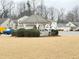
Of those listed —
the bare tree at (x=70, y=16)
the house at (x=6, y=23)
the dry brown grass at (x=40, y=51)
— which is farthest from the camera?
the bare tree at (x=70, y=16)

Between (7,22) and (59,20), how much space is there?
48306 millimetres

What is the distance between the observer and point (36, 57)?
15469 millimetres

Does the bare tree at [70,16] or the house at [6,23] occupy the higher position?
the bare tree at [70,16]

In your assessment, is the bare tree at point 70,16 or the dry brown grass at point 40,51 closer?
the dry brown grass at point 40,51

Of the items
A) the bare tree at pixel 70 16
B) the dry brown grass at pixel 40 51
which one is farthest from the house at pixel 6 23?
the dry brown grass at pixel 40 51

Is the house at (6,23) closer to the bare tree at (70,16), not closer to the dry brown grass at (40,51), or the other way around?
the bare tree at (70,16)

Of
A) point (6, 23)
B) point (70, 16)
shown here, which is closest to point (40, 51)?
point (6, 23)

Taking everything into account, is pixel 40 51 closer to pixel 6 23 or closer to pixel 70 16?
pixel 6 23

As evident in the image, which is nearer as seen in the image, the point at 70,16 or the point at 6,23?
the point at 6,23

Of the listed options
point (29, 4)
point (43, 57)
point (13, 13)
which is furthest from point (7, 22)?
point (43, 57)

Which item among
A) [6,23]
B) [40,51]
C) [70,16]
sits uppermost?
[70,16]

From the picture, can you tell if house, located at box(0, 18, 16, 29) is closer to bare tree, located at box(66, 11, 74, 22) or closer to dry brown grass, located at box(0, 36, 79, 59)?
bare tree, located at box(66, 11, 74, 22)

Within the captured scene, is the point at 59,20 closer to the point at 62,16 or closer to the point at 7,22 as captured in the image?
the point at 62,16

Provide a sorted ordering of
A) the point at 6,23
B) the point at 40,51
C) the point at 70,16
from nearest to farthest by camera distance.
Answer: the point at 40,51 < the point at 6,23 < the point at 70,16
